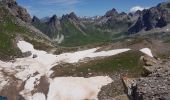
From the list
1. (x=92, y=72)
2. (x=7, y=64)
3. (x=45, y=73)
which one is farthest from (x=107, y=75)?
(x=7, y=64)

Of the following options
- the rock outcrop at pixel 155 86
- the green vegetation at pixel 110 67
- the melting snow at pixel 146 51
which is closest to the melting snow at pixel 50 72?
the green vegetation at pixel 110 67

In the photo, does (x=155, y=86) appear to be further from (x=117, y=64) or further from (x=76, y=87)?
(x=117, y=64)

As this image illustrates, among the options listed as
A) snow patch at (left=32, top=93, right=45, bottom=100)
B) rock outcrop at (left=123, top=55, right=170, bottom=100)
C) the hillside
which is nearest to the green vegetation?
snow patch at (left=32, top=93, right=45, bottom=100)

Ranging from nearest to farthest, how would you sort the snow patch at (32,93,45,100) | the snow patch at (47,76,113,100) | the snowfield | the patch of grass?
the snow patch at (47,76,113,100), the snowfield, the snow patch at (32,93,45,100), the patch of grass

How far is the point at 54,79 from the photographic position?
71.8 meters

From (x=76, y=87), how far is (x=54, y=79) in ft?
24.3

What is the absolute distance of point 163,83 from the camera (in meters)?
24.6

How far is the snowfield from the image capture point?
64312mm

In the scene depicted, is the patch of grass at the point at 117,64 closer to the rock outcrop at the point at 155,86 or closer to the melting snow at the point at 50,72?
the melting snow at the point at 50,72

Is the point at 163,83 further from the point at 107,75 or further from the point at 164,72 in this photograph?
the point at 107,75

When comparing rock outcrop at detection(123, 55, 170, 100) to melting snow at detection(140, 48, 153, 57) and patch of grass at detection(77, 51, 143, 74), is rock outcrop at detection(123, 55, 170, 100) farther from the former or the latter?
melting snow at detection(140, 48, 153, 57)

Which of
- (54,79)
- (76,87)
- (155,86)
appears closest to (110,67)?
→ (76,87)

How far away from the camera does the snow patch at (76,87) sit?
6312 centimetres

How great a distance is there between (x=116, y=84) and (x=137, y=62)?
1019 cm
